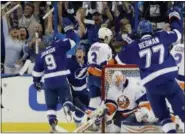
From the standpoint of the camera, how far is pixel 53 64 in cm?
695

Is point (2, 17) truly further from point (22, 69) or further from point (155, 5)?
point (155, 5)

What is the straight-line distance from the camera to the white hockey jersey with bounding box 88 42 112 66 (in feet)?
21.9

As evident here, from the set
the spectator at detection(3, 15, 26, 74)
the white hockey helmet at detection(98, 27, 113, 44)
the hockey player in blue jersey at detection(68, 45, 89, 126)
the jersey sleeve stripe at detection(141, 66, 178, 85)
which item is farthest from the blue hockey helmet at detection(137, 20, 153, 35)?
the spectator at detection(3, 15, 26, 74)

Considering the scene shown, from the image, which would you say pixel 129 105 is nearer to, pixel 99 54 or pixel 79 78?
pixel 99 54

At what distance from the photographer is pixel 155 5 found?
303 inches

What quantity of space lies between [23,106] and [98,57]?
1.08 metres

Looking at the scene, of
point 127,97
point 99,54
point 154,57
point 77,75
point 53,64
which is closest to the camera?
point 154,57

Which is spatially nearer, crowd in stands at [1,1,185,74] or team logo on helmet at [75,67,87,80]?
team logo on helmet at [75,67,87,80]

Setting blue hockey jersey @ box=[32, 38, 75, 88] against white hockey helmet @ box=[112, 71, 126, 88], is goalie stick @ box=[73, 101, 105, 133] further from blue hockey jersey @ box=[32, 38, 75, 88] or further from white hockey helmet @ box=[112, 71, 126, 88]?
blue hockey jersey @ box=[32, 38, 75, 88]

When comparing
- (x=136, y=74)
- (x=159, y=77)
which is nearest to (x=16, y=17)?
(x=136, y=74)

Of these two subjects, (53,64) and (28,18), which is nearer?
(53,64)

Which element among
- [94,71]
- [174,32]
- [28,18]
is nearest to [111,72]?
[94,71]

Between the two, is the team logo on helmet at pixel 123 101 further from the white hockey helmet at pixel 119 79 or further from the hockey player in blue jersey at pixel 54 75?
the hockey player in blue jersey at pixel 54 75

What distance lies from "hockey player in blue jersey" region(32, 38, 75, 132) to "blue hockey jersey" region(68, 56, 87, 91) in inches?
12.8
